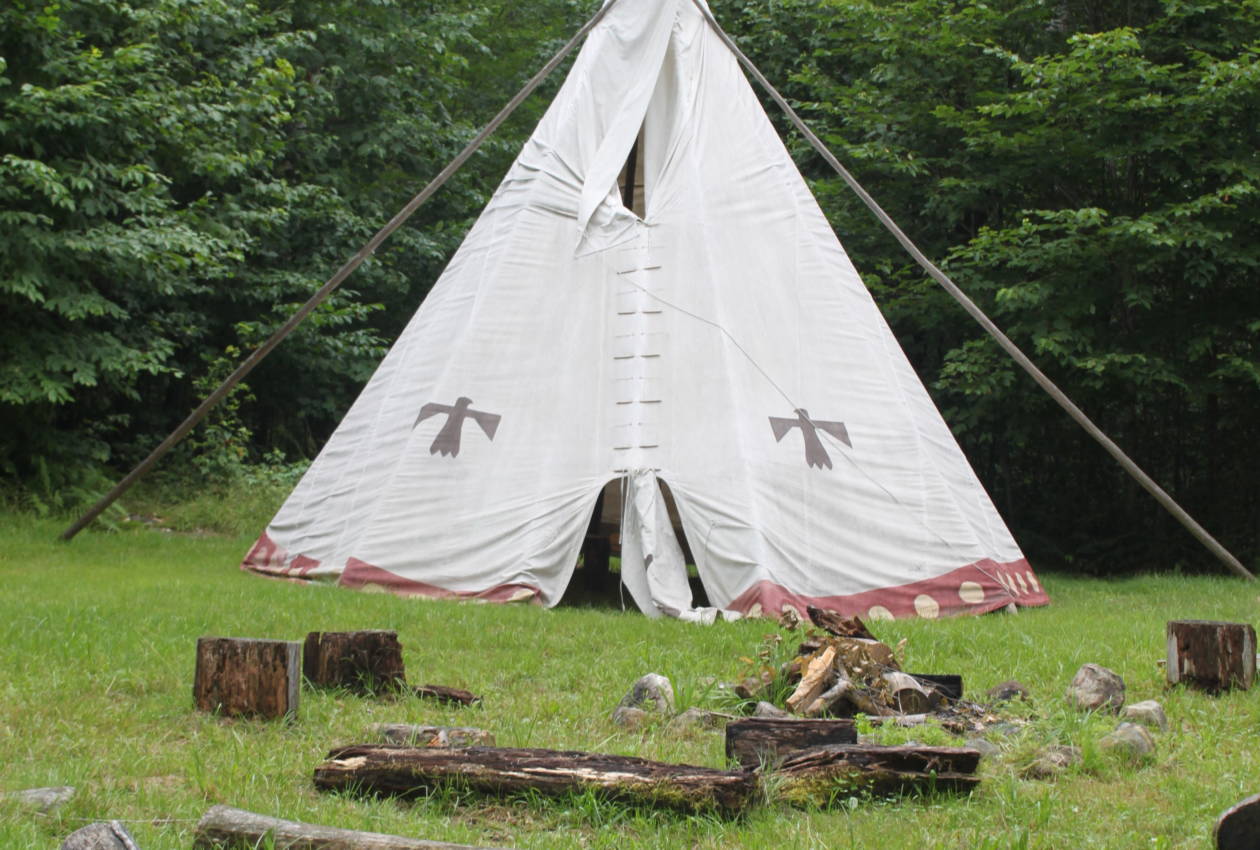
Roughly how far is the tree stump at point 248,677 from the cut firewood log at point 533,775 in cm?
70

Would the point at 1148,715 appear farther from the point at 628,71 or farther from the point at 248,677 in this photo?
the point at 628,71

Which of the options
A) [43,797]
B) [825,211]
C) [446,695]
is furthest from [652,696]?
[825,211]

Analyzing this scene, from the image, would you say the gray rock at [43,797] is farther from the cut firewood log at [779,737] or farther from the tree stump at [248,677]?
the cut firewood log at [779,737]

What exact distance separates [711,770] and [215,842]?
3.84ft

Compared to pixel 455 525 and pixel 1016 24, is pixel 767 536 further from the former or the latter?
pixel 1016 24

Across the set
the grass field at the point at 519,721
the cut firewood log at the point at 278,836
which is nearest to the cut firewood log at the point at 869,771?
the grass field at the point at 519,721

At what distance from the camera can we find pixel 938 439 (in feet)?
26.5

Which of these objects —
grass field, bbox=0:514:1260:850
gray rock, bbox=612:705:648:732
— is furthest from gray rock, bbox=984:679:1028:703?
gray rock, bbox=612:705:648:732

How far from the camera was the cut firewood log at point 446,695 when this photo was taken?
173 inches

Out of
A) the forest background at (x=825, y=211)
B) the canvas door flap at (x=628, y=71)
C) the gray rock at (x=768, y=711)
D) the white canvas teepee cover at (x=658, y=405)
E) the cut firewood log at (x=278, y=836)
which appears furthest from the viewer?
the forest background at (x=825, y=211)

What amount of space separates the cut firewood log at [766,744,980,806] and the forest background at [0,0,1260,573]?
8.51 meters

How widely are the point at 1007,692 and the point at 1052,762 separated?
1004 mm

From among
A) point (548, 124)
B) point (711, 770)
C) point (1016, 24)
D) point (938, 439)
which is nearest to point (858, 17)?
point (1016, 24)

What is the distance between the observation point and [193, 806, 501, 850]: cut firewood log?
2.44 metres
